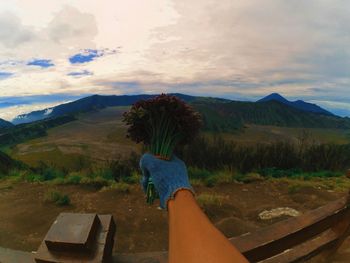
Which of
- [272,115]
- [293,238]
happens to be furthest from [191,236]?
[272,115]

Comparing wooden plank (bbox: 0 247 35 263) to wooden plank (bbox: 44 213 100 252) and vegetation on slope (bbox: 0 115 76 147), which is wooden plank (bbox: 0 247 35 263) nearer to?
wooden plank (bbox: 44 213 100 252)

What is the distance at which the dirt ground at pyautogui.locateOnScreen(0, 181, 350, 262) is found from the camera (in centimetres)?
487

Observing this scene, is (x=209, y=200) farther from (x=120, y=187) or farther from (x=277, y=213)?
(x=120, y=187)

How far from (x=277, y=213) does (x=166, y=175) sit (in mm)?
4681

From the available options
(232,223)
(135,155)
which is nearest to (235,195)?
(232,223)

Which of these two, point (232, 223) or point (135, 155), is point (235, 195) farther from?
point (135, 155)

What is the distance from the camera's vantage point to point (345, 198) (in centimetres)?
238

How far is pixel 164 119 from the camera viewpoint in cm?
197

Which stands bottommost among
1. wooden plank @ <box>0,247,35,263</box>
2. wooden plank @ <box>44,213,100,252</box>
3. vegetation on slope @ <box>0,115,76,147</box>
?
vegetation on slope @ <box>0,115,76,147</box>

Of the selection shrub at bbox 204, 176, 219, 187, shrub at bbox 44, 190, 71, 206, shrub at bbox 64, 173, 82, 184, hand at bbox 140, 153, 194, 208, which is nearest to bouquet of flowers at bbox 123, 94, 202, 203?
hand at bbox 140, 153, 194, 208

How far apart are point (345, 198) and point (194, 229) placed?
191 cm

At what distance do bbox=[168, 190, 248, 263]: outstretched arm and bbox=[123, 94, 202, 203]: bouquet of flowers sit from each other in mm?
817

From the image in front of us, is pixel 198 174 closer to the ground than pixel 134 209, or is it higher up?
higher up

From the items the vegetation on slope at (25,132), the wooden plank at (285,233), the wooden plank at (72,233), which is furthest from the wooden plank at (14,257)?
the vegetation on slope at (25,132)
